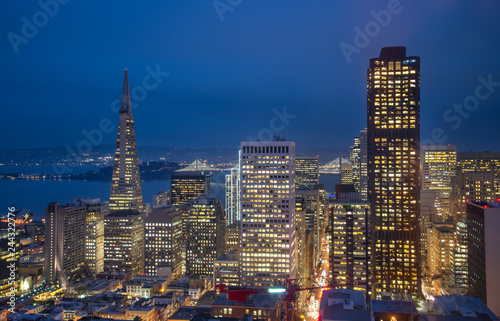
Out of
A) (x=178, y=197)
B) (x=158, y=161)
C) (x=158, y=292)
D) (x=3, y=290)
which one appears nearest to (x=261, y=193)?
(x=158, y=292)

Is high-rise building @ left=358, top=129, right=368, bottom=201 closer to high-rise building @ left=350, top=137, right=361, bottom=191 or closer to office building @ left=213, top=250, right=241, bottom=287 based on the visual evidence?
high-rise building @ left=350, top=137, right=361, bottom=191

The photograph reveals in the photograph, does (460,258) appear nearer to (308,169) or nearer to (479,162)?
(479,162)

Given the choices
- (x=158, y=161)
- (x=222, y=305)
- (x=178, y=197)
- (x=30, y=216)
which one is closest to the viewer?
(x=222, y=305)

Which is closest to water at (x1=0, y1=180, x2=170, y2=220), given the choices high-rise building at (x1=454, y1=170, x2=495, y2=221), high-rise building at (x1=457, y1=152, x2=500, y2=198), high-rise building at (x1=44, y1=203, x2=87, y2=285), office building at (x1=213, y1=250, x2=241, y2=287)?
high-rise building at (x1=44, y1=203, x2=87, y2=285)

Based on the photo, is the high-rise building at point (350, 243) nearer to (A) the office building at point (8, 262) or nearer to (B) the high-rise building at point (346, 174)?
(A) the office building at point (8, 262)

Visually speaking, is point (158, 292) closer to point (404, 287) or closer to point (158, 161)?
point (404, 287)

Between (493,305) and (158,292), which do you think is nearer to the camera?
(493,305)
